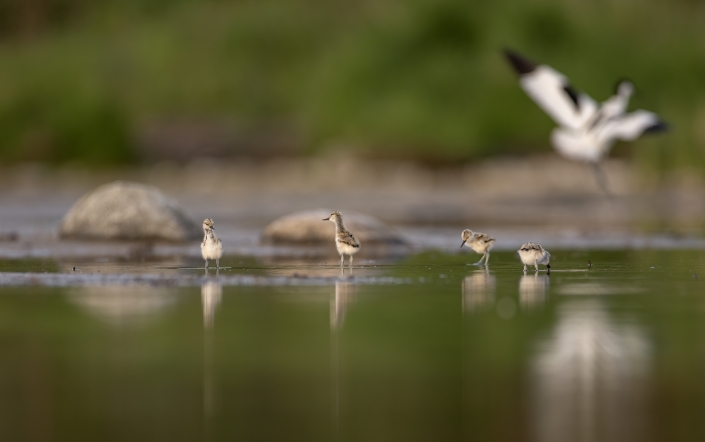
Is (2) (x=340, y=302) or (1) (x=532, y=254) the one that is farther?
(1) (x=532, y=254)

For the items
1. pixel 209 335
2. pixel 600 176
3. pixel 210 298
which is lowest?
pixel 209 335

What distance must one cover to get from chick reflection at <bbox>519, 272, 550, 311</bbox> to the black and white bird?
22.8 feet

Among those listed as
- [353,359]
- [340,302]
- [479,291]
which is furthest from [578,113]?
[353,359]

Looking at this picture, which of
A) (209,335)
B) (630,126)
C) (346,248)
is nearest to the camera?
(209,335)

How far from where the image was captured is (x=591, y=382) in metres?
5.11

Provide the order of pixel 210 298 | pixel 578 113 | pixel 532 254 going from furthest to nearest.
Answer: pixel 578 113 → pixel 532 254 → pixel 210 298

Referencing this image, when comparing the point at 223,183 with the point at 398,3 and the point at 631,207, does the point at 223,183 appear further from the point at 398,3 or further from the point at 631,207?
the point at 631,207

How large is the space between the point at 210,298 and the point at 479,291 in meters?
1.62

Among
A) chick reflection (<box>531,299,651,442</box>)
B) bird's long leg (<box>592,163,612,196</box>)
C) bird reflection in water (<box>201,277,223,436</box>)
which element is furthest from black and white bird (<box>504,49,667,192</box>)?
chick reflection (<box>531,299,651,442</box>)

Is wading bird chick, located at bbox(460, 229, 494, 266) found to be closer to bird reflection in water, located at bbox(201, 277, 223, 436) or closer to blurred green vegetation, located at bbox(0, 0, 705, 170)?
bird reflection in water, located at bbox(201, 277, 223, 436)

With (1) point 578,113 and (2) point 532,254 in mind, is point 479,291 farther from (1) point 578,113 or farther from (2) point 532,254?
(1) point 578,113

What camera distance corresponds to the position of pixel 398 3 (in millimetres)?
31656

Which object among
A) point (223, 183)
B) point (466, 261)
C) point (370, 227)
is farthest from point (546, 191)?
point (466, 261)

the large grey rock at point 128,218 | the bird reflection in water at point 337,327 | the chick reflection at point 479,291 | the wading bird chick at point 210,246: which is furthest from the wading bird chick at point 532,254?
the large grey rock at point 128,218
